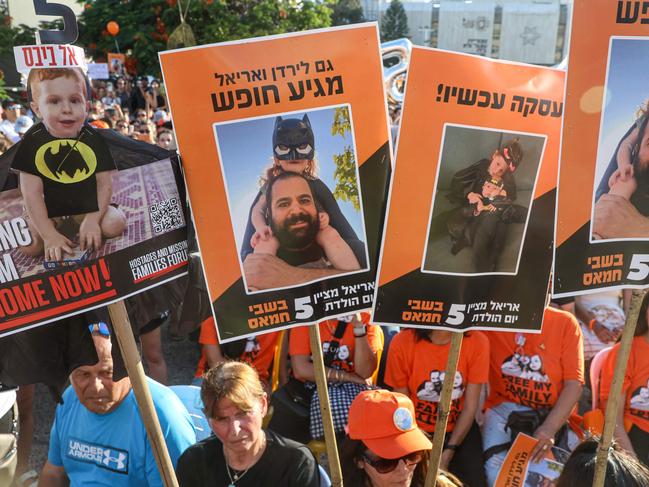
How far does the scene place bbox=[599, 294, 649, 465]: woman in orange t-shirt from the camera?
9.66 feet

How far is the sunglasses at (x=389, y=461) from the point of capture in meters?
2.16

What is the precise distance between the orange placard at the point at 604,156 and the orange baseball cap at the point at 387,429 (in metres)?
0.72

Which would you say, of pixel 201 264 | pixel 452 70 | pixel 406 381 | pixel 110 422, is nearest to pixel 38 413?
pixel 110 422

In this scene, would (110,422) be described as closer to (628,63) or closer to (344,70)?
(344,70)

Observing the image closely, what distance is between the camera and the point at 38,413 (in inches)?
169

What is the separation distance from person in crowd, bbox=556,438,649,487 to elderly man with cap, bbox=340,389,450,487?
19.0 inches

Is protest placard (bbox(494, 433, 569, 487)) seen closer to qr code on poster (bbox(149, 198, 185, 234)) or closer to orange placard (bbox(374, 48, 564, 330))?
orange placard (bbox(374, 48, 564, 330))

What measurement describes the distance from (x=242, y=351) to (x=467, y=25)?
58.1m

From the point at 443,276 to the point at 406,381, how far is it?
1.39 metres

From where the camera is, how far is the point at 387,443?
2.17 m

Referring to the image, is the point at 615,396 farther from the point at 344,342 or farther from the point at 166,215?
the point at 344,342

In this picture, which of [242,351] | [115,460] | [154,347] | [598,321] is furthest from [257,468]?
[598,321]

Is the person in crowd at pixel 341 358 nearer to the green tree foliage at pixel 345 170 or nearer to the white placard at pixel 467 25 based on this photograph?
the green tree foliage at pixel 345 170

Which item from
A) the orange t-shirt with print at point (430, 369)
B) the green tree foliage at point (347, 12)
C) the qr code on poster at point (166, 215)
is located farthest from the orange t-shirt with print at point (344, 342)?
the green tree foliage at point (347, 12)
